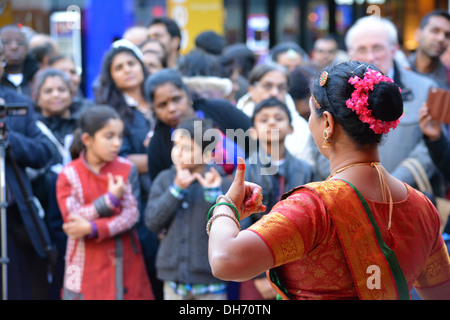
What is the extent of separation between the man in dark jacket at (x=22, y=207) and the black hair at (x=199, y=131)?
1.00 meters

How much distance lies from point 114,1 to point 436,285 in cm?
780

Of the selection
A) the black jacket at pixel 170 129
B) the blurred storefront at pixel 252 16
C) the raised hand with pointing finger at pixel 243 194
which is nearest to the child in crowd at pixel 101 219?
the black jacket at pixel 170 129

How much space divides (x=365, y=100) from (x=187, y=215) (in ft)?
6.59

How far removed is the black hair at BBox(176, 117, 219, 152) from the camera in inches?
141

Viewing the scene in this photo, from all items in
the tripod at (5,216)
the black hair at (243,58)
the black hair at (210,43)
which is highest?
the black hair at (210,43)

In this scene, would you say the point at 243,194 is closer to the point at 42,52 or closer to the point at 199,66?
the point at 199,66

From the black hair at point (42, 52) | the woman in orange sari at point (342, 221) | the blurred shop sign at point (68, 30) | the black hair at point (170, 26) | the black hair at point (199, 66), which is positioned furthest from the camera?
the blurred shop sign at point (68, 30)

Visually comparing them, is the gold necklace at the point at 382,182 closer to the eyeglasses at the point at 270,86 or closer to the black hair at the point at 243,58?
the eyeglasses at the point at 270,86

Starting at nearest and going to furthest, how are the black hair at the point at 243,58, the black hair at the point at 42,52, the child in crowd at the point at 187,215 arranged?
the child in crowd at the point at 187,215, the black hair at the point at 42,52, the black hair at the point at 243,58

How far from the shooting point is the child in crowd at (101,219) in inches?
145
